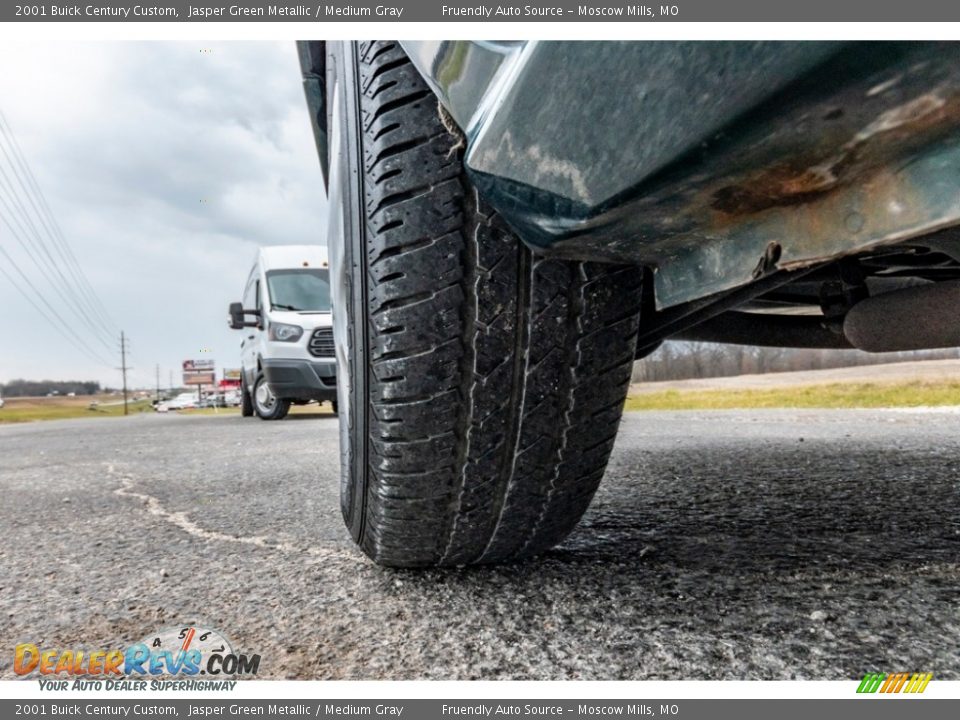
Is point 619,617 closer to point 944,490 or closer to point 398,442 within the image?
point 398,442

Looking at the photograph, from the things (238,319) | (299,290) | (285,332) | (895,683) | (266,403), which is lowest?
(895,683)

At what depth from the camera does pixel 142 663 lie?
730mm

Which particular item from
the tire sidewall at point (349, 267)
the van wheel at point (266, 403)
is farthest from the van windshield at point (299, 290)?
the tire sidewall at point (349, 267)

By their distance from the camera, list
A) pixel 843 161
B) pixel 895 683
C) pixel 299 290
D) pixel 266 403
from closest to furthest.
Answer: pixel 843 161, pixel 895 683, pixel 299 290, pixel 266 403

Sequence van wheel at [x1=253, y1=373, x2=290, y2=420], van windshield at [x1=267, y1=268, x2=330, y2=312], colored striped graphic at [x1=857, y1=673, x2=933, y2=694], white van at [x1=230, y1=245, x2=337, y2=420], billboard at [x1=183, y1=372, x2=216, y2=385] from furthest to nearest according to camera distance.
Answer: billboard at [x1=183, y1=372, x2=216, y2=385] → van wheel at [x1=253, y1=373, x2=290, y2=420] → van windshield at [x1=267, y1=268, x2=330, y2=312] → white van at [x1=230, y1=245, x2=337, y2=420] → colored striped graphic at [x1=857, y1=673, x2=933, y2=694]

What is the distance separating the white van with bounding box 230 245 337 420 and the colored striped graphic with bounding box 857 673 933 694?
526cm

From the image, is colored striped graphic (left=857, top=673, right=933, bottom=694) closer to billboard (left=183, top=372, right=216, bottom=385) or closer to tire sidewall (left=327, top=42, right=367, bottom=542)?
tire sidewall (left=327, top=42, right=367, bottom=542)

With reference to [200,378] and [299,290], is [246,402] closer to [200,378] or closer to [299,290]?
[299,290]

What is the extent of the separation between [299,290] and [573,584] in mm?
6042

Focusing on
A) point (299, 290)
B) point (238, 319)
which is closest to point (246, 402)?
point (238, 319)

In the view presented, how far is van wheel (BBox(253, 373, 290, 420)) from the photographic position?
6.60m

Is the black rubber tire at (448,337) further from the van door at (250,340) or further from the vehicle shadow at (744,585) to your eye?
the van door at (250,340)

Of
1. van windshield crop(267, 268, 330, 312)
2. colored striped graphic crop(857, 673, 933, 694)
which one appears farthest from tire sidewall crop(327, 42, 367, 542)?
van windshield crop(267, 268, 330, 312)
